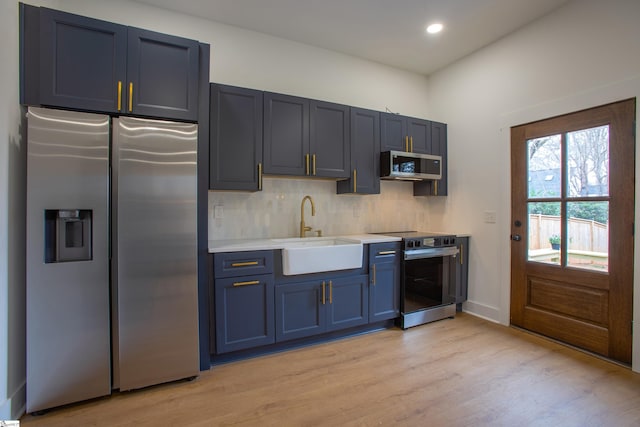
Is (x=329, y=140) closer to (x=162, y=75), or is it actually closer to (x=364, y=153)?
(x=364, y=153)

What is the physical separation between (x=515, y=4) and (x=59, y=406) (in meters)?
4.49

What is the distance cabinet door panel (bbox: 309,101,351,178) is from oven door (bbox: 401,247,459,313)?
113 centimetres

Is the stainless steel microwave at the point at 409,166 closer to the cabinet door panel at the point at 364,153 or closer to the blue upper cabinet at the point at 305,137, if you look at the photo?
the cabinet door panel at the point at 364,153

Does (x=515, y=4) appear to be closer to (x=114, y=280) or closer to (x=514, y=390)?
(x=514, y=390)

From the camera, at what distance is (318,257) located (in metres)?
2.51

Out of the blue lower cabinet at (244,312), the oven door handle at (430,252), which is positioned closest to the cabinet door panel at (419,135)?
the oven door handle at (430,252)

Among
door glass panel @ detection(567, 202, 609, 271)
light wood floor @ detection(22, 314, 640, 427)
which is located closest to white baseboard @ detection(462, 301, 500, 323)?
light wood floor @ detection(22, 314, 640, 427)

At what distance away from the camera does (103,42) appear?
A: 6.14 ft

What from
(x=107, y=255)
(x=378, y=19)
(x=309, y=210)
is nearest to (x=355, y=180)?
(x=309, y=210)

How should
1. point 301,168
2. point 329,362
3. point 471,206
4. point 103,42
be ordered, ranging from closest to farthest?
A: point 103,42
point 329,362
point 301,168
point 471,206

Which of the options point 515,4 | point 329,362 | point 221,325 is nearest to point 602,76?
point 515,4

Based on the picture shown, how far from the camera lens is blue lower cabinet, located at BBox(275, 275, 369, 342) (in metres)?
2.46

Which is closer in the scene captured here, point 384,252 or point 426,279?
point 384,252

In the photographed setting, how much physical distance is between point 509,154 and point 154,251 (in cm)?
333
